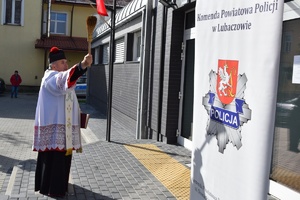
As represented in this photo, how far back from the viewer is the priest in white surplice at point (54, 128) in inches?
198

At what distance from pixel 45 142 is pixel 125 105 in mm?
6891

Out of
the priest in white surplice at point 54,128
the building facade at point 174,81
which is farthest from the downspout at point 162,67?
the priest in white surplice at point 54,128

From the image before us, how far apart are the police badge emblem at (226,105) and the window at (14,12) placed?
2945 centimetres

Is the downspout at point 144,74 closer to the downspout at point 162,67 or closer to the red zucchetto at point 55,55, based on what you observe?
the downspout at point 162,67

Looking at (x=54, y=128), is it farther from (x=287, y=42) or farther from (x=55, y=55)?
(x=287, y=42)

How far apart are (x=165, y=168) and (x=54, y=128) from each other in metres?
2.10

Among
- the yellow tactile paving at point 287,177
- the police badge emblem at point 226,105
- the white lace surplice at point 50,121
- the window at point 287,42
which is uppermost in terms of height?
the window at point 287,42

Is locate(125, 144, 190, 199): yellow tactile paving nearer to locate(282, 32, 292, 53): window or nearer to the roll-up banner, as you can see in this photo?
the roll-up banner

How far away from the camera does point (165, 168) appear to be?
Result: 21.3 ft

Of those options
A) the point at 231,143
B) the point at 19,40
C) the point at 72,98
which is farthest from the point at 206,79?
the point at 19,40

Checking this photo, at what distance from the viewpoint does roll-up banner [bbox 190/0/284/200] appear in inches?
103

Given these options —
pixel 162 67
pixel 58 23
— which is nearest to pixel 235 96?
pixel 162 67

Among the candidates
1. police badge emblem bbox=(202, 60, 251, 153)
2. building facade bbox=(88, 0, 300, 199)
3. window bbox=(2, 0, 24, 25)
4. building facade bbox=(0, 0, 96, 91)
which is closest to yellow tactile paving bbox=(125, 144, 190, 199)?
building facade bbox=(88, 0, 300, 199)

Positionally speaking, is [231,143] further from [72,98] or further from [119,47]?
[119,47]
